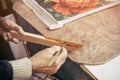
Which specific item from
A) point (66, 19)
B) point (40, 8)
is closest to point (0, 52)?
point (40, 8)

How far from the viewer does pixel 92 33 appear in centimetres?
95

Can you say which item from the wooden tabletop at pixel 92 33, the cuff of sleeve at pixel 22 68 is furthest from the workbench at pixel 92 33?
the cuff of sleeve at pixel 22 68

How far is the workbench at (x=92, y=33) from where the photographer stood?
850 mm

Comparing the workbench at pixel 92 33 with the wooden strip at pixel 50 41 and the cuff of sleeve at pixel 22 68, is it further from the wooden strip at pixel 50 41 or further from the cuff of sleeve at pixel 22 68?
the cuff of sleeve at pixel 22 68

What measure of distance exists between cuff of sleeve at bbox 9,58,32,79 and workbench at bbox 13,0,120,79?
0.54ft

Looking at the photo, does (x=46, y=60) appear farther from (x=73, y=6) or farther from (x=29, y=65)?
(x=73, y=6)

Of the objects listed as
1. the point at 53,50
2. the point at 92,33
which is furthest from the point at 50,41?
the point at 92,33

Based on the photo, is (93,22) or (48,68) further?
(93,22)

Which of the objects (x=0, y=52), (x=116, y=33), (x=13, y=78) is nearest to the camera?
(x=13, y=78)

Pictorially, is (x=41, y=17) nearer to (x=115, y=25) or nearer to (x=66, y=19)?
(x=66, y=19)

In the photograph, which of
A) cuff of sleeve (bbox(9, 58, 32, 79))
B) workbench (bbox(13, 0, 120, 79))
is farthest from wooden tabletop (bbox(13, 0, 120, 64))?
cuff of sleeve (bbox(9, 58, 32, 79))

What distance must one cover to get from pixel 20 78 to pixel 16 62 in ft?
0.20

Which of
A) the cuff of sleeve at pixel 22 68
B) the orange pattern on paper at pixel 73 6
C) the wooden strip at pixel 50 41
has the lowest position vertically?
the cuff of sleeve at pixel 22 68

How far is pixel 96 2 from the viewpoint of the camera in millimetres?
1105
